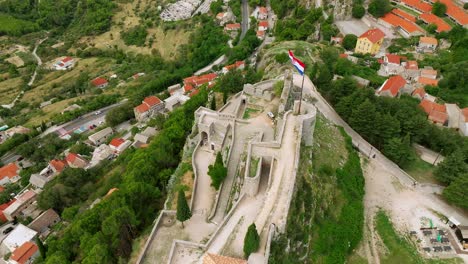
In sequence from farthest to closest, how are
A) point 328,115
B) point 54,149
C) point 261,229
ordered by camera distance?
point 54,149
point 328,115
point 261,229

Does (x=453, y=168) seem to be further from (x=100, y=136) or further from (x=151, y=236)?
(x=100, y=136)

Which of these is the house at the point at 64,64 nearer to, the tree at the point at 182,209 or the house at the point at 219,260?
the tree at the point at 182,209

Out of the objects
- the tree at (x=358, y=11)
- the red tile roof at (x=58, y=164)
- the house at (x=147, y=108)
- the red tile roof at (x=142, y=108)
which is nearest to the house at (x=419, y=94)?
the tree at (x=358, y=11)

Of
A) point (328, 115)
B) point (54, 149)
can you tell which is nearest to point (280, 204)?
point (328, 115)

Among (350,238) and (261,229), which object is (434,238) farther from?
(261,229)

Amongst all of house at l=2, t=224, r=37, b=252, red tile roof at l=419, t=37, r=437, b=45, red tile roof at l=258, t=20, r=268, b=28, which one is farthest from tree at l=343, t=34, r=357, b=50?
house at l=2, t=224, r=37, b=252
